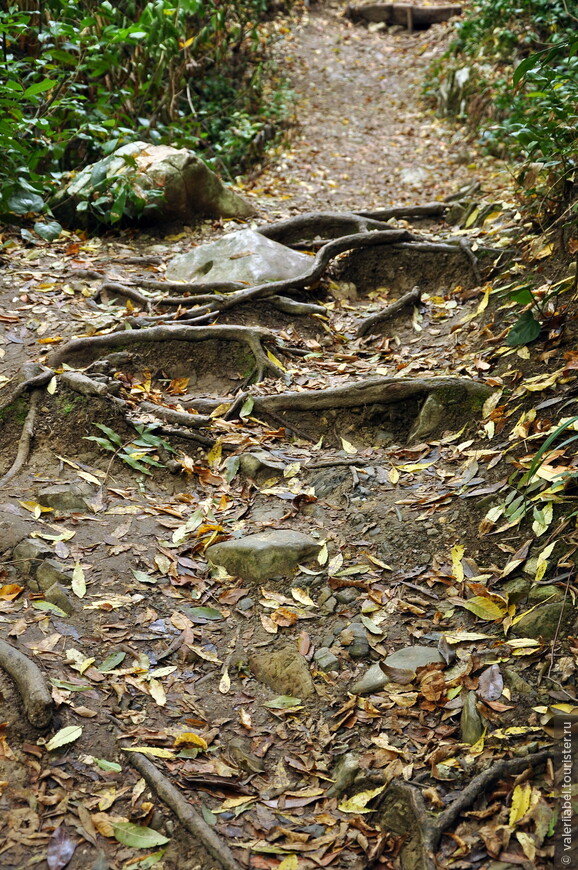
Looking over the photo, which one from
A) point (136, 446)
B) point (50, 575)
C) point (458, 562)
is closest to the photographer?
point (50, 575)

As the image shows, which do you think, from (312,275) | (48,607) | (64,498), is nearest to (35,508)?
(64,498)

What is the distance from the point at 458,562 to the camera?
336 cm

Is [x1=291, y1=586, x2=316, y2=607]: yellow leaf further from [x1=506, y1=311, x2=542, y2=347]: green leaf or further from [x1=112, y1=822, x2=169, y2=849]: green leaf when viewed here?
[x1=506, y1=311, x2=542, y2=347]: green leaf

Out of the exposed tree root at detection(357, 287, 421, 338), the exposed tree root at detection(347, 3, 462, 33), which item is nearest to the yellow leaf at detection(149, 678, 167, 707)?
the exposed tree root at detection(357, 287, 421, 338)

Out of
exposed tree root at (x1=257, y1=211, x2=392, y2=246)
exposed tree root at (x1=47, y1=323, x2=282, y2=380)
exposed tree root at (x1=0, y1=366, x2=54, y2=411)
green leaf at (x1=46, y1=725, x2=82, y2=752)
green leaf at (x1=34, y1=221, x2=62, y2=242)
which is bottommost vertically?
green leaf at (x1=46, y1=725, x2=82, y2=752)

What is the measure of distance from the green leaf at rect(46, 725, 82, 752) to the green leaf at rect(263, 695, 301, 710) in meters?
0.74

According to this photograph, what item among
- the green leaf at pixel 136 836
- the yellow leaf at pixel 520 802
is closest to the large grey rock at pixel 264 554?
the green leaf at pixel 136 836

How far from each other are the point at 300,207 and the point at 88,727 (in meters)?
6.16

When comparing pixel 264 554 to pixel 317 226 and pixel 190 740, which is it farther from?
pixel 317 226

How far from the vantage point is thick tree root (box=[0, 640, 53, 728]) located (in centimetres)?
257

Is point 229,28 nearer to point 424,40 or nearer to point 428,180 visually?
point 428,180

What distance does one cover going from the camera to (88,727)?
2668 millimetres

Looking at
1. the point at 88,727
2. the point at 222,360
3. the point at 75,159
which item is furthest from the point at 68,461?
the point at 75,159

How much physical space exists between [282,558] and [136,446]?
4.03 ft
